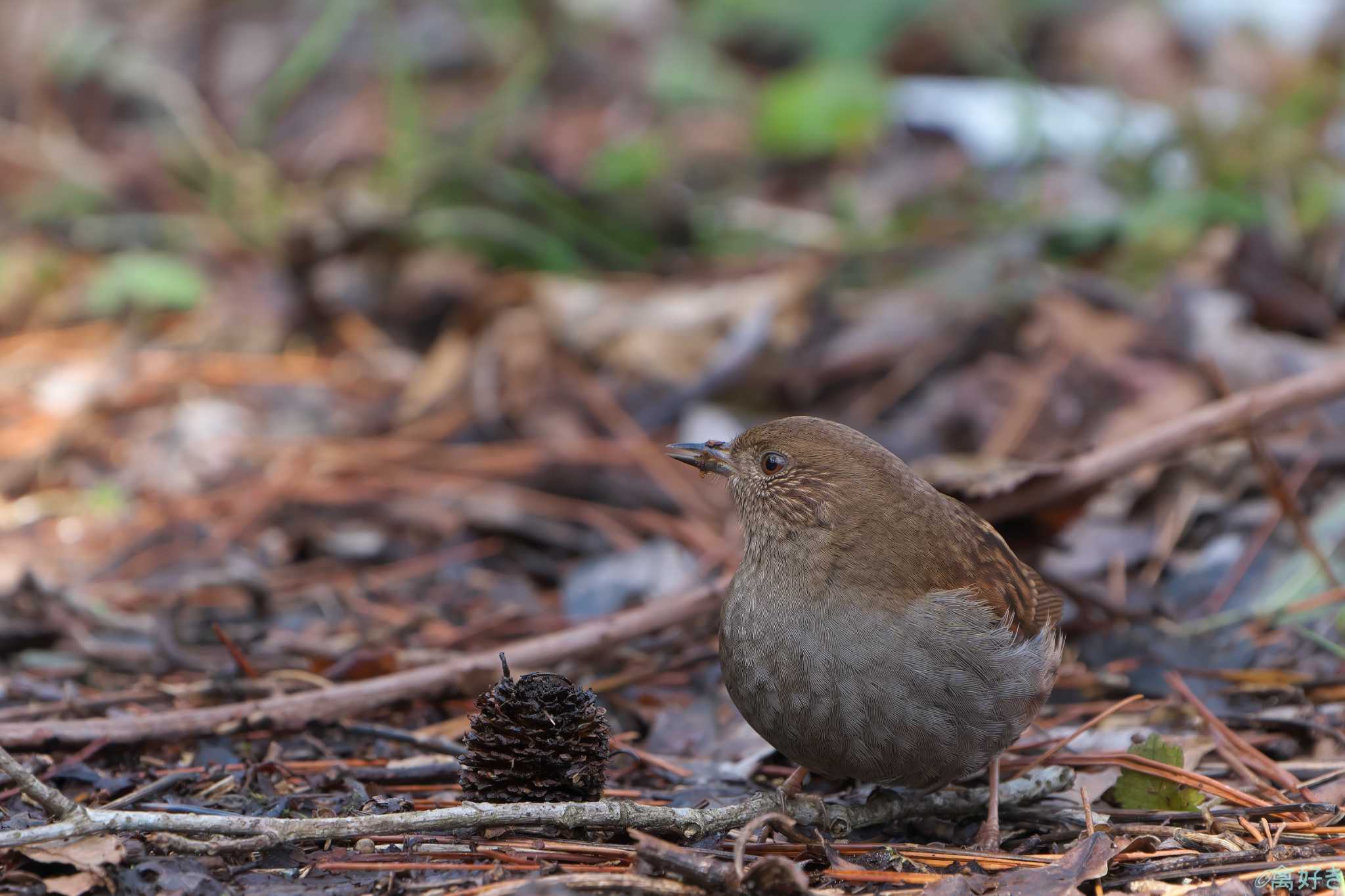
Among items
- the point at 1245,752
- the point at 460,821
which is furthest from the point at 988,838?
the point at 460,821

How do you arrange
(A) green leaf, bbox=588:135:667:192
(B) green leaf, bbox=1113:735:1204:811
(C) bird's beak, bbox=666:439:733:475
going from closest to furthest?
(B) green leaf, bbox=1113:735:1204:811 < (C) bird's beak, bbox=666:439:733:475 < (A) green leaf, bbox=588:135:667:192

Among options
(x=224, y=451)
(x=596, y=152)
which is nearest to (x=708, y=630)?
(x=224, y=451)

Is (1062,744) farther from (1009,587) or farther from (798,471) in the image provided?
(798,471)

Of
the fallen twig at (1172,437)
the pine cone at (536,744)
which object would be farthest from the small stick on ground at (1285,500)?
the pine cone at (536,744)

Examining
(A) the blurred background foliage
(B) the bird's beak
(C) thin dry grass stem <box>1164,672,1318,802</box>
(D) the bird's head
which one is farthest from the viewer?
(A) the blurred background foliage

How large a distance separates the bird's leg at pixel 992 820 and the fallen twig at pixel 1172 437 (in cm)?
119

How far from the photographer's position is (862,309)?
675cm

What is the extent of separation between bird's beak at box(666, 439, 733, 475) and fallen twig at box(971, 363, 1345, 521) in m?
1.05

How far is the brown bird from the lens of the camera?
3.17 meters

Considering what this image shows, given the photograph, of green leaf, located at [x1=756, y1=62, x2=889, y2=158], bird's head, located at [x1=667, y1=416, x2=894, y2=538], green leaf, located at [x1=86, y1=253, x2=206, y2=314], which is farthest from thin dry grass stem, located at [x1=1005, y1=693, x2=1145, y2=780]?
green leaf, located at [x1=86, y1=253, x2=206, y2=314]

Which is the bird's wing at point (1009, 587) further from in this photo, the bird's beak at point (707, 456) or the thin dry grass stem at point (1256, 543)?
the thin dry grass stem at point (1256, 543)

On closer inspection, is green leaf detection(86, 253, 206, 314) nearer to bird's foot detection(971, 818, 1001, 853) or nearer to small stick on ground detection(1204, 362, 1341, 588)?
small stick on ground detection(1204, 362, 1341, 588)

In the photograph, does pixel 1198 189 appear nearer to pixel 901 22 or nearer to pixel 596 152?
pixel 901 22

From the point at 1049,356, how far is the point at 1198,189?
1980 mm
